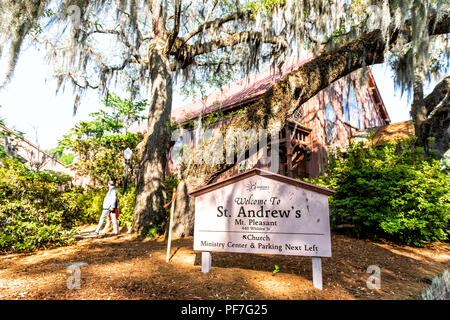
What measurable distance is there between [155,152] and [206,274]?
4.41 meters

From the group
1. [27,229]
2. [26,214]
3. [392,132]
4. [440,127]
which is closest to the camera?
[27,229]

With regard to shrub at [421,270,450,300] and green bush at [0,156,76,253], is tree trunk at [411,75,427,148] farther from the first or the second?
green bush at [0,156,76,253]

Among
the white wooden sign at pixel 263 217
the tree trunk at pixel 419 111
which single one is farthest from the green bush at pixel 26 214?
the tree trunk at pixel 419 111

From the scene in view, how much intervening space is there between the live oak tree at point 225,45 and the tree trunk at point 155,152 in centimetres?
3

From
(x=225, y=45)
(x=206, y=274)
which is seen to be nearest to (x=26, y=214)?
(x=206, y=274)

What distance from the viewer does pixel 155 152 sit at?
685 centimetres

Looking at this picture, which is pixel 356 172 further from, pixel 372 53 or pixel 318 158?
pixel 318 158

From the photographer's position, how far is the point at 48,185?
6230 millimetres

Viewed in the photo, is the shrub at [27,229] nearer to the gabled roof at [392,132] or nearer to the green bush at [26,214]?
the green bush at [26,214]

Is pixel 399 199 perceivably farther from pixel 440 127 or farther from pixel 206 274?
pixel 440 127

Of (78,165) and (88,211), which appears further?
(78,165)

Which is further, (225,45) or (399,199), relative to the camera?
(225,45)

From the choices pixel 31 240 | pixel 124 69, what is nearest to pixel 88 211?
pixel 31 240
